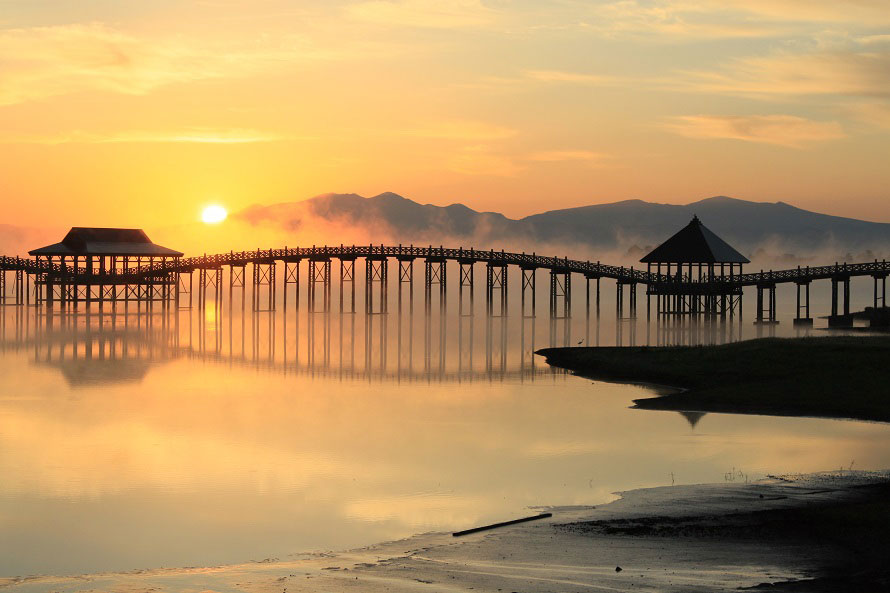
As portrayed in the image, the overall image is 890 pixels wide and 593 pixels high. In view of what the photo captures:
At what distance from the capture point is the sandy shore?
1327cm

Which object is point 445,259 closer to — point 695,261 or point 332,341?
point 695,261

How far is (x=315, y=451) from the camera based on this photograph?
23.7 metres

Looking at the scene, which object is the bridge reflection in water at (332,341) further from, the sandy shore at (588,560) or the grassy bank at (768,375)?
the sandy shore at (588,560)

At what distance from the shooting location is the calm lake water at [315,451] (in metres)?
16.5

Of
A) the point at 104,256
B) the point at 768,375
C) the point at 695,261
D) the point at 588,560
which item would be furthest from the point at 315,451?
the point at 104,256

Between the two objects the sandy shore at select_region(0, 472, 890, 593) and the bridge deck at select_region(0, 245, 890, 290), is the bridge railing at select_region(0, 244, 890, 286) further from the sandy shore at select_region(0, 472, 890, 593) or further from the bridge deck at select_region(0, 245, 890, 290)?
the sandy shore at select_region(0, 472, 890, 593)

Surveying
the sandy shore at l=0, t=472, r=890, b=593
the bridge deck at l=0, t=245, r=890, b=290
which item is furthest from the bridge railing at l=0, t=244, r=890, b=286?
the sandy shore at l=0, t=472, r=890, b=593

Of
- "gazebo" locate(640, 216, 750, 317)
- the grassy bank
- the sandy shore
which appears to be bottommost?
the sandy shore

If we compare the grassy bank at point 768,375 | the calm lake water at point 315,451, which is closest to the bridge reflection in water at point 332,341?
the calm lake water at point 315,451

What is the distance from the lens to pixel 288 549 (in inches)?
608

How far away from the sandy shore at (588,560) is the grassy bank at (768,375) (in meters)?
12.5

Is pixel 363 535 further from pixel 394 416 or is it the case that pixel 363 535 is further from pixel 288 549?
pixel 394 416

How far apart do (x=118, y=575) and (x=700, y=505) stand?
27.8 ft

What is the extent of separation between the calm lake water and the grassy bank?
1632mm
